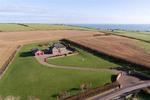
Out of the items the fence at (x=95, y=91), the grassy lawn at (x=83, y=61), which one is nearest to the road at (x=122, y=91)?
the fence at (x=95, y=91)

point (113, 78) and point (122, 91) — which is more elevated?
point (122, 91)

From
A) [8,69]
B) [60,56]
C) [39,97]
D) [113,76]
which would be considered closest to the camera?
[39,97]

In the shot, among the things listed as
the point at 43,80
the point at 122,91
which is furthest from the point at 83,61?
the point at 122,91

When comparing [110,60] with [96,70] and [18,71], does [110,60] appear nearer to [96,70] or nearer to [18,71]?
[96,70]

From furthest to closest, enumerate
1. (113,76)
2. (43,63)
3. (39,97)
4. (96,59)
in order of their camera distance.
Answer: (96,59), (43,63), (113,76), (39,97)

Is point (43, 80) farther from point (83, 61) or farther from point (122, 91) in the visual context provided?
point (83, 61)

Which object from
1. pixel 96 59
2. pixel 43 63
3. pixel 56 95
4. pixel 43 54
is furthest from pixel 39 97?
pixel 43 54

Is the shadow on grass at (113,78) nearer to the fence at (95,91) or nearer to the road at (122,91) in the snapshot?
the fence at (95,91)
